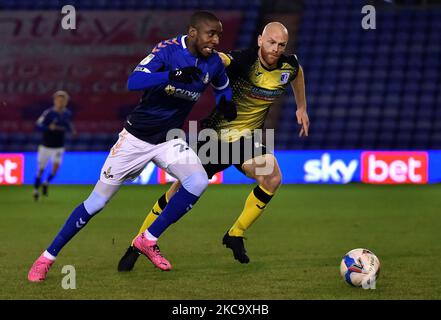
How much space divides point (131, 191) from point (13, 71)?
735cm

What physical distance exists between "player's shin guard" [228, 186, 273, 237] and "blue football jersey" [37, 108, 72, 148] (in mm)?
8916

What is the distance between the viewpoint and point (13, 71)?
21938 mm

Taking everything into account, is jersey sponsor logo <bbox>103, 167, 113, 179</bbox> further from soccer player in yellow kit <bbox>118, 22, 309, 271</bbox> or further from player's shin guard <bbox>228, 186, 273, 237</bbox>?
player's shin guard <bbox>228, 186, 273, 237</bbox>

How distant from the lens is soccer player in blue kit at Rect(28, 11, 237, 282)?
6398 mm

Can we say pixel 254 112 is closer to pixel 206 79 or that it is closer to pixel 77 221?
pixel 206 79

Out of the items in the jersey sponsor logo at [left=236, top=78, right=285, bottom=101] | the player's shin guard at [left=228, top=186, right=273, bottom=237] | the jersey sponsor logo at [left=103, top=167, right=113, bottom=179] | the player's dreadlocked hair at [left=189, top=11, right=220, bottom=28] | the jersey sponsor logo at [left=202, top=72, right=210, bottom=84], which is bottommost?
the player's shin guard at [left=228, top=186, right=273, bottom=237]

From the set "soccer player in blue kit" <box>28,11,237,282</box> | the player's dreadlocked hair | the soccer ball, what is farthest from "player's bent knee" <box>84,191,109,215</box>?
the soccer ball

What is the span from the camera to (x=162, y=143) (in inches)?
261

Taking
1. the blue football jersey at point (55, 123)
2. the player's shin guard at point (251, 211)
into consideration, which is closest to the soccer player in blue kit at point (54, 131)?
the blue football jersey at point (55, 123)

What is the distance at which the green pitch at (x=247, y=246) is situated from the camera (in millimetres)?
5941

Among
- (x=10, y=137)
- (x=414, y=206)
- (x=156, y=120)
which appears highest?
(x=156, y=120)

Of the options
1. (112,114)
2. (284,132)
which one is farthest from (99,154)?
(284,132)

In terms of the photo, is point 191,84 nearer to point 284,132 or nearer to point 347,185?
point 347,185

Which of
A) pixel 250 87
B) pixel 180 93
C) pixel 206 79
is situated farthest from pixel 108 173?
pixel 250 87
